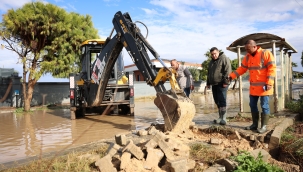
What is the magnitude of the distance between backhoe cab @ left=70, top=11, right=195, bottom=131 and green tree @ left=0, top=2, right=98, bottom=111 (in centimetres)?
390

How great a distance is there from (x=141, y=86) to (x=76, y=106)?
40.6 feet

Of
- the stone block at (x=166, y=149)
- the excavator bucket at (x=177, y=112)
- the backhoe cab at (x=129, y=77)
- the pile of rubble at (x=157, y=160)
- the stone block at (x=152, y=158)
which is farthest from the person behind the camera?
the backhoe cab at (x=129, y=77)

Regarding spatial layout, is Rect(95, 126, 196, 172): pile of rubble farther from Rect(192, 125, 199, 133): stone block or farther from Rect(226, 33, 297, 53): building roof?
Rect(226, 33, 297, 53): building roof

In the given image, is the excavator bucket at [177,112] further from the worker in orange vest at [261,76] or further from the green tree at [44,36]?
the green tree at [44,36]

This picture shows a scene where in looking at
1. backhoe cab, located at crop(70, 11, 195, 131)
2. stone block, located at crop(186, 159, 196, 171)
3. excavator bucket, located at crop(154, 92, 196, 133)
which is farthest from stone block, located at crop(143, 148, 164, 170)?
excavator bucket, located at crop(154, 92, 196, 133)

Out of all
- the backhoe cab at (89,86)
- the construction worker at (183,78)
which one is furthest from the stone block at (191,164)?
the backhoe cab at (89,86)

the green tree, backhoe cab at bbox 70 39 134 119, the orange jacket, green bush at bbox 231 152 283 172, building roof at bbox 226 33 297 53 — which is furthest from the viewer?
the green tree

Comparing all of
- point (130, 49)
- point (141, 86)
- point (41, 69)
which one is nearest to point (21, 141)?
point (130, 49)

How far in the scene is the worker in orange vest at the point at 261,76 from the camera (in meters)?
4.45

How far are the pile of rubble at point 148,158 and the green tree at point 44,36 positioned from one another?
9880mm

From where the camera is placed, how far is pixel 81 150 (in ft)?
12.8

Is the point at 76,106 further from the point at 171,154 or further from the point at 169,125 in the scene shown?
the point at 171,154

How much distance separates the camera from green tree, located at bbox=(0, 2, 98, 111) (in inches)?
476

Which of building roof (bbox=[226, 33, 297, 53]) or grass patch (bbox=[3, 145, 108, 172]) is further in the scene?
building roof (bbox=[226, 33, 297, 53])
